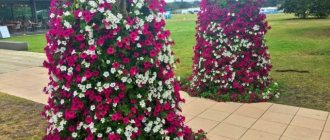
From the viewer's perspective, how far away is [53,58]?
10.2 ft

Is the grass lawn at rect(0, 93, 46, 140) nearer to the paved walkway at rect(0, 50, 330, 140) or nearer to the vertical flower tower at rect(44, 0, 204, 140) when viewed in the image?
the paved walkway at rect(0, 50, 330, 140)

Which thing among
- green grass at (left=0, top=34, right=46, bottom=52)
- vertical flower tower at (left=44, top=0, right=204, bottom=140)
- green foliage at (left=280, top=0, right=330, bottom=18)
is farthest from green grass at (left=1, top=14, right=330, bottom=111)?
green foliage at (left=280, top=0, right=330, bottom=18)

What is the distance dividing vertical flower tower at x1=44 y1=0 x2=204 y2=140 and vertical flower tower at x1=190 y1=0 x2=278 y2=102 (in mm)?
3028

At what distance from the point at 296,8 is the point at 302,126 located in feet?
84.9

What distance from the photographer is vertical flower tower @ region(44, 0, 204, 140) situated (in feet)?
9.82

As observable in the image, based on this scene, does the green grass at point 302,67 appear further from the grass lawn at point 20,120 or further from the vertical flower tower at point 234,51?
the grass lawn at point 20,120

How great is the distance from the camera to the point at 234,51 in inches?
240

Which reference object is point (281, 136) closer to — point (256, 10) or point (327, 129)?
point (327, 129)

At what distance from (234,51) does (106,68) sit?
11.7 feet

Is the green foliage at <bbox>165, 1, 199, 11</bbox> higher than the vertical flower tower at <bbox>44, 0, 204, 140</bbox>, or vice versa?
the green foliage at <bbox>165, 1, 199, 11</bbox>

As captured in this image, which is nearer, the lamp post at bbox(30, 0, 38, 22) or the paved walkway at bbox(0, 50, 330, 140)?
the paved walkway at bbox(0, 50, 330, 140)

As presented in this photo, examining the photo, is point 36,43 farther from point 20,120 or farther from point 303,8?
point 303,8

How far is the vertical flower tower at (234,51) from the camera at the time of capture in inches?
238

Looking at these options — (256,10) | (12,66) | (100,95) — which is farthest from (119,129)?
(12,66)
